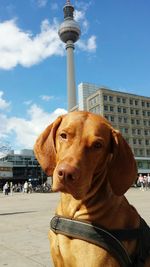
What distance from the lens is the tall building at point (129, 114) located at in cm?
8394

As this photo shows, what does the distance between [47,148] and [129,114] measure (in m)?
87.8

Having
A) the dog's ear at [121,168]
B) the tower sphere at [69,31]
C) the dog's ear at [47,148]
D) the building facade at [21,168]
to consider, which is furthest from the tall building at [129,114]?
the dog's ear at [121,168]

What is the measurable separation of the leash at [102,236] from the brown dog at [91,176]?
0.10 feet

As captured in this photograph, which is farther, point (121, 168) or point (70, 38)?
point (70, 38)

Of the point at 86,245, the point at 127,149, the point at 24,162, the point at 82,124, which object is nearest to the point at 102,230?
the point at 86,245

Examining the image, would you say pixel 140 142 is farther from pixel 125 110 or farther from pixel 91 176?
pixel 91 176

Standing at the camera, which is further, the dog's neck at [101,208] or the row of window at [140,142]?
the row of window at [140,142]

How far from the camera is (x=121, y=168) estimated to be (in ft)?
7.73

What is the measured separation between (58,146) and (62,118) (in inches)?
10.0

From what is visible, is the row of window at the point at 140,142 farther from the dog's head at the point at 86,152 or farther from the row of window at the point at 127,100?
the dog's head at the point at 86,152

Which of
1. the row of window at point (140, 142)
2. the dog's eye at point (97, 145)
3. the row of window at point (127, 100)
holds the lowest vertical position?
the dog's eye at point (97, 145)

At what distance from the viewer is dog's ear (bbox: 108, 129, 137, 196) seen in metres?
2.34

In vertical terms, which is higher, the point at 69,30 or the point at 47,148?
the point at 69,30

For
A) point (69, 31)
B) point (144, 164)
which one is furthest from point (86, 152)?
point (69, 31)
